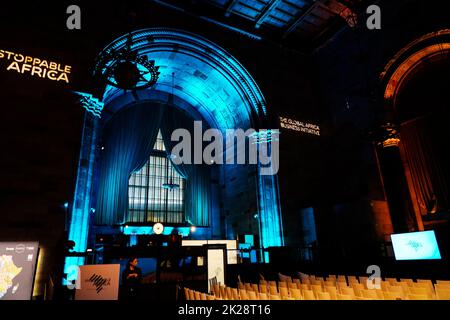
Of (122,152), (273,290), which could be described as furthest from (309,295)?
(122,152)

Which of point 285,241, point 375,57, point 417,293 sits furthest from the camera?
point 375,57

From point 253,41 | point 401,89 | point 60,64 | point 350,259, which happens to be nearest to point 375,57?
point 401,89

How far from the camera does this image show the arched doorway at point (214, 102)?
10.9 m

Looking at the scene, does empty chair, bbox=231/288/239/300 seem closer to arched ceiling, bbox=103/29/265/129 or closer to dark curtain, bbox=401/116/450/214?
arched ceiling, bbox=103/29/265/129

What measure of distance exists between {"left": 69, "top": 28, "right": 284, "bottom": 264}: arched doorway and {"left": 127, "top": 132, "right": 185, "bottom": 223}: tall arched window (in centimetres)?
175

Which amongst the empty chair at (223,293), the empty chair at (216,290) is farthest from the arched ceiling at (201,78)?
the empty chair at (223,293)

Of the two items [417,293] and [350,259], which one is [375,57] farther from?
[417,293]

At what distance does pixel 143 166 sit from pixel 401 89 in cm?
1154

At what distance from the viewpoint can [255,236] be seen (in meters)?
11.1

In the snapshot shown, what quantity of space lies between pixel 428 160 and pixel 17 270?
13.2 m

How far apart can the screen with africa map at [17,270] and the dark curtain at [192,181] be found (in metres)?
7.26

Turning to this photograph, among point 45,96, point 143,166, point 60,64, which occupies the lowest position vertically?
point 143,166

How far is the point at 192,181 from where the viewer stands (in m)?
13.7

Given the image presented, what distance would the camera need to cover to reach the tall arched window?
12453mm
